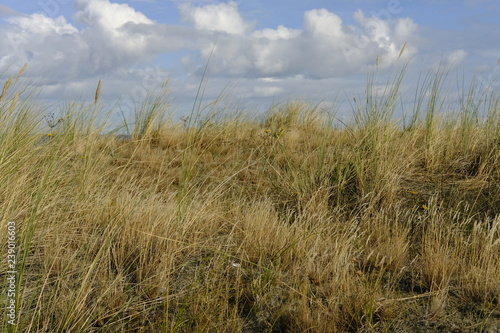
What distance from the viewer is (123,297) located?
255 cm

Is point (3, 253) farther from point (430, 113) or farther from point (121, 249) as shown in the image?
point (430, 113)

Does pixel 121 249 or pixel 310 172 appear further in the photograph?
pixel 310 172

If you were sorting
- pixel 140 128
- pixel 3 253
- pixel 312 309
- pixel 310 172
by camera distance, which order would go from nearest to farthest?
1. pixel 312 309
2. pixel 3 253
3. pixel 310 172
4. pixel 140 128

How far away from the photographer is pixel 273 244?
3020 mm

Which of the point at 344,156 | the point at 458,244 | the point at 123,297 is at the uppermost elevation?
the point at 344,156

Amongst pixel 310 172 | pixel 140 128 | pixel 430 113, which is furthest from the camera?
pixel 140 128

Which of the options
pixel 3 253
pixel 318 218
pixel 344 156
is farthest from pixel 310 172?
pixel 3 253

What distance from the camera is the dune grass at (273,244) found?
95.5 inches

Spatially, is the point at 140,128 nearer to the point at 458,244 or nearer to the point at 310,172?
the point at 310,172

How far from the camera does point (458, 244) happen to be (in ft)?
10.2

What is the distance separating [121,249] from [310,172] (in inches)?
72.2

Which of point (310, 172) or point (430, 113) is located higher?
point (430, 113)

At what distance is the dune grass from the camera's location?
2.43 m

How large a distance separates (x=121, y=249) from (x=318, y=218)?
1.30 m
